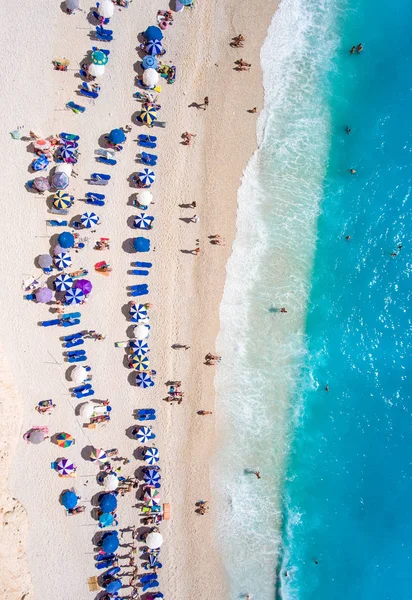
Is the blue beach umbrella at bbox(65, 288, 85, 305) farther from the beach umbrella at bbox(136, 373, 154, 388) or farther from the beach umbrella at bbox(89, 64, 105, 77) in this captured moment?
the beach umbrella at bbox(89, 64, 105, 77)

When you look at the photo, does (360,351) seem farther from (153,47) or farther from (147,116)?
(153,47)

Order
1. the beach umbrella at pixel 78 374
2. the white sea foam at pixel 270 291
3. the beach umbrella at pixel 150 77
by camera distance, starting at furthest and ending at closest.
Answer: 1. the white sea foam at pixel 270 291
2. the beach umbrella at pixel 150 77
3. the beach umbrella at pixel 78 374

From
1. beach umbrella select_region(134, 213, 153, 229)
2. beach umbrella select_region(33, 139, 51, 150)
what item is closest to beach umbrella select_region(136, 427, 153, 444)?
beach umbrella select_region(134, 213, 153, 229)

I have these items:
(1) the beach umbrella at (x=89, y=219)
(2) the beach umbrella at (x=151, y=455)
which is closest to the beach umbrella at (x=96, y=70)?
(1) the beach umbrella at (x=89, y=219)

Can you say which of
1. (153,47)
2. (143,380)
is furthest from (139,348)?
(153,47)

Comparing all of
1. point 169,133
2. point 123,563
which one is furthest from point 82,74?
point 123,563

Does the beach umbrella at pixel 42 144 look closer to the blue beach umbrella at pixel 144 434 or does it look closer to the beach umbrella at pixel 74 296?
the beach umbrella at pixel 74 296
